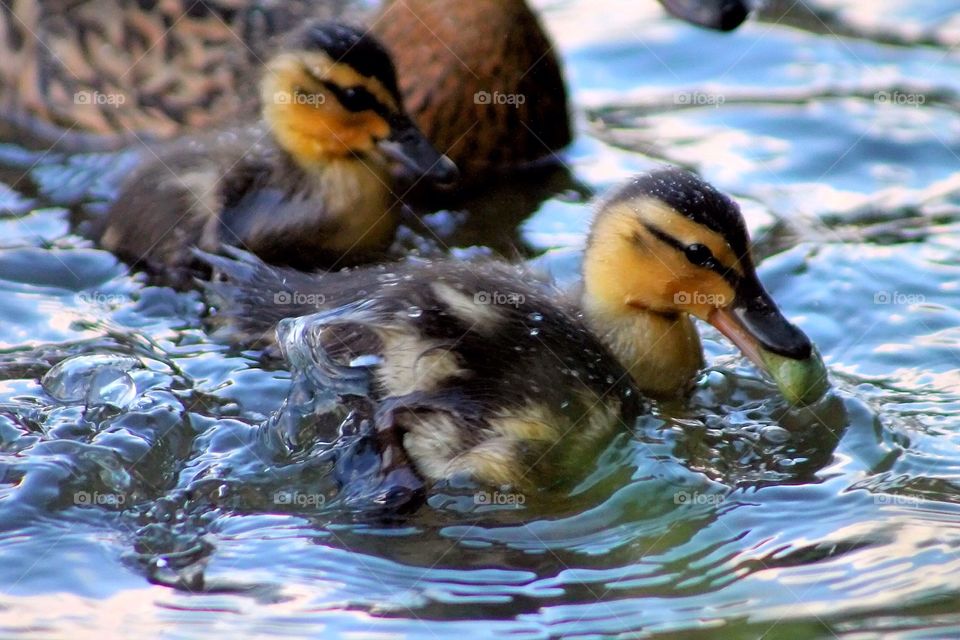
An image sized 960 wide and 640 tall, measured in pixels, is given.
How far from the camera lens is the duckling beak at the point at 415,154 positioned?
3.48m

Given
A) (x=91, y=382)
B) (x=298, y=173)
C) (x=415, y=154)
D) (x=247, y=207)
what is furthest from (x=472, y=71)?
(x=91, y=382)

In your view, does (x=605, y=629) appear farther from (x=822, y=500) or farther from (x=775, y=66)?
(x=775, y=66)

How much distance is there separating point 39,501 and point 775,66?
120 inches
